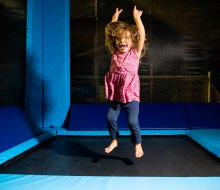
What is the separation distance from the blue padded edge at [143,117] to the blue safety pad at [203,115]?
0.09 meters

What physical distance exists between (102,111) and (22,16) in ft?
6.07

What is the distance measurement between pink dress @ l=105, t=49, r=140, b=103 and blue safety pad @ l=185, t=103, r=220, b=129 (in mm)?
1832

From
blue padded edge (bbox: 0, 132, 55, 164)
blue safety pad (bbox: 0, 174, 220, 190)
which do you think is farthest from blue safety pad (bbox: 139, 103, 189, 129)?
blue safety pad (bbox: 0, 174, 220, 190)

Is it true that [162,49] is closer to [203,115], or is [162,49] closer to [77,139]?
[203,115]

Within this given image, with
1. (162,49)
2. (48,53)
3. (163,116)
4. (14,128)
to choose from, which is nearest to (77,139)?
(14,128)

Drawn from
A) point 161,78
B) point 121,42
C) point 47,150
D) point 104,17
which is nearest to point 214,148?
point 121,42

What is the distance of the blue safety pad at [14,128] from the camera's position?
2.62 metres

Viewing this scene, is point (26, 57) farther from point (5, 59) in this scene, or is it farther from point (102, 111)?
point (102, 111)

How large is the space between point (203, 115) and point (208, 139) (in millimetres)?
1066

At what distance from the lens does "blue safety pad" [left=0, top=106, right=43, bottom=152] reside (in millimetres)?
2617

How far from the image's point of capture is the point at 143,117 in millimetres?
3674

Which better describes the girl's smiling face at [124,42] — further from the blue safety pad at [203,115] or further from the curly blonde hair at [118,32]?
the blue safety pad at [203,115]

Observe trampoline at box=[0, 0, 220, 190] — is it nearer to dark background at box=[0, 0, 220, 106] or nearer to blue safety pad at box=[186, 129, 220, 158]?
blue safety pad at box=[186, 129, 220, 158]

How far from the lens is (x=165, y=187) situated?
5.06ft
